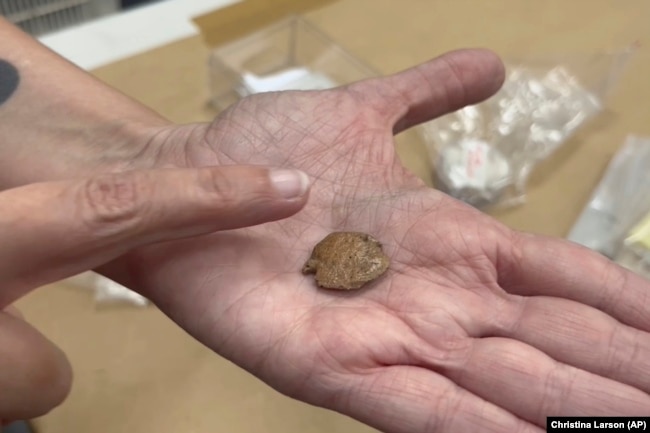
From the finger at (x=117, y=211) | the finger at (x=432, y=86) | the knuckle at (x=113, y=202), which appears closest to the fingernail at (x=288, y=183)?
the finger at (x=117, y=211)

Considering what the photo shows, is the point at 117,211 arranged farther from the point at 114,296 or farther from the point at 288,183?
the point at 114,296

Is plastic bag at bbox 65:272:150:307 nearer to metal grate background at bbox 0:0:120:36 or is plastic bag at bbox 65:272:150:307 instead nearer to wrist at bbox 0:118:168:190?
wrist at bbox 0:118:168:190

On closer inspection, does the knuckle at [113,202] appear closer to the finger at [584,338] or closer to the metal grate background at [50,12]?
the finger at [584,338]

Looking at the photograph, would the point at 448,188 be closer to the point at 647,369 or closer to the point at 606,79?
the point at 606,79

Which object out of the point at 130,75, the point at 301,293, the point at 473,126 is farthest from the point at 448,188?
the point at 130,75

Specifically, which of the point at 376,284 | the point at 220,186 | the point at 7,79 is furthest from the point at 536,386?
the point at 7,79

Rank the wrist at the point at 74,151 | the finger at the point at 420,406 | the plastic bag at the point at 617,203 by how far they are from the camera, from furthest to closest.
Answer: the plastic bag at the point at 617,203, the wrist at the point at 74,151, the finger at the point at 420,406
